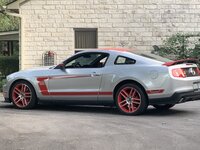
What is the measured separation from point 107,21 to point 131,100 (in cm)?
906

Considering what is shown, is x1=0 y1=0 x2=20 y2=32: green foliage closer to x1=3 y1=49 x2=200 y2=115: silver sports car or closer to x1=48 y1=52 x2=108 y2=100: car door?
x1=3 y1=49 x2=200 y2=115: silver sports car

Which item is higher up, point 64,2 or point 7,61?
point 64,2

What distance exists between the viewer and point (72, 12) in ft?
61.3

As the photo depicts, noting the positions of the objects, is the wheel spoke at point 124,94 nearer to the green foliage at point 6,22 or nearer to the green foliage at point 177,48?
the green foliage at point 177,48

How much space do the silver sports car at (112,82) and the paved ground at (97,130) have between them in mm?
345

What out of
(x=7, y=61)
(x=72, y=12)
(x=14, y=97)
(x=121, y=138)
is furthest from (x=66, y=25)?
(x=121, y=138)

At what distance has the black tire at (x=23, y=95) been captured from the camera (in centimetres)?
1106

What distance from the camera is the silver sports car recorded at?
9727mm

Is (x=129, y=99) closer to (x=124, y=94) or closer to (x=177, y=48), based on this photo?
(x=124, y=94)

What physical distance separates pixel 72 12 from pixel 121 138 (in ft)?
→ 38.7

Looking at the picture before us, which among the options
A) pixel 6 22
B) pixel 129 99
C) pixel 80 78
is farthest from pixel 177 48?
pixel 6 22

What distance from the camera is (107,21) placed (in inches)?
733

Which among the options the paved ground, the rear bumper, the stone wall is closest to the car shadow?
the paved ground

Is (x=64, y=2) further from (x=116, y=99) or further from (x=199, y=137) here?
(x=199, y=137)
